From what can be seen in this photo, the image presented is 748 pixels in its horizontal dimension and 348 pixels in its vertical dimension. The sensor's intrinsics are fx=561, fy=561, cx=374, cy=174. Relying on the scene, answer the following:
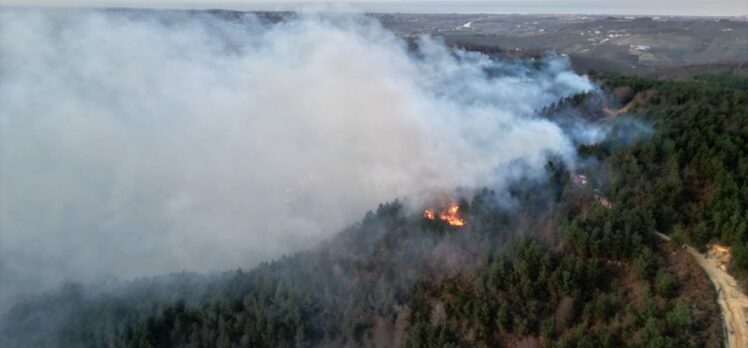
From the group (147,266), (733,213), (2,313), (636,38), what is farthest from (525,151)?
(636,38)

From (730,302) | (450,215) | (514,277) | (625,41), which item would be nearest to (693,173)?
(730,302)

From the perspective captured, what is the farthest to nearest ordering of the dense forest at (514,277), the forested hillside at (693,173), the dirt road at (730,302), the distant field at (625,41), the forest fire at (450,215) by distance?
the distant field at (625,41)
the forest fire at (450,215)
the forested hillside at (693,173)
the dense forest at (514,277)
the dirt road at (730,302)

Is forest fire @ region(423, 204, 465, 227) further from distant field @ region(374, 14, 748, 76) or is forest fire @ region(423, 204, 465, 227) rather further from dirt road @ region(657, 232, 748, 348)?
distant field @ region(374, 14, 748, 76)

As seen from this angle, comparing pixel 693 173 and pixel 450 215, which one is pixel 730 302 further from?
pixel 450 215

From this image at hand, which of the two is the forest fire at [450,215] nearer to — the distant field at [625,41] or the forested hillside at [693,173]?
the forested hillside at [693,173]

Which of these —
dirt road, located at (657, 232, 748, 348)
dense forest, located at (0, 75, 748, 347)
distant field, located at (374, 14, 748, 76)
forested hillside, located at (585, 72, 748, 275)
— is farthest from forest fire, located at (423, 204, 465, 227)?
distant field, located at (374, 14, 748, 76)

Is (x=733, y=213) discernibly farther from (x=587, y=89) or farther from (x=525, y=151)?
(x=587, y=89)

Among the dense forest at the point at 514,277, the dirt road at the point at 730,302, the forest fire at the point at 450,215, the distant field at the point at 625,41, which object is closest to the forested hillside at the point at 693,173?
the dense forest at the point at 514,277
